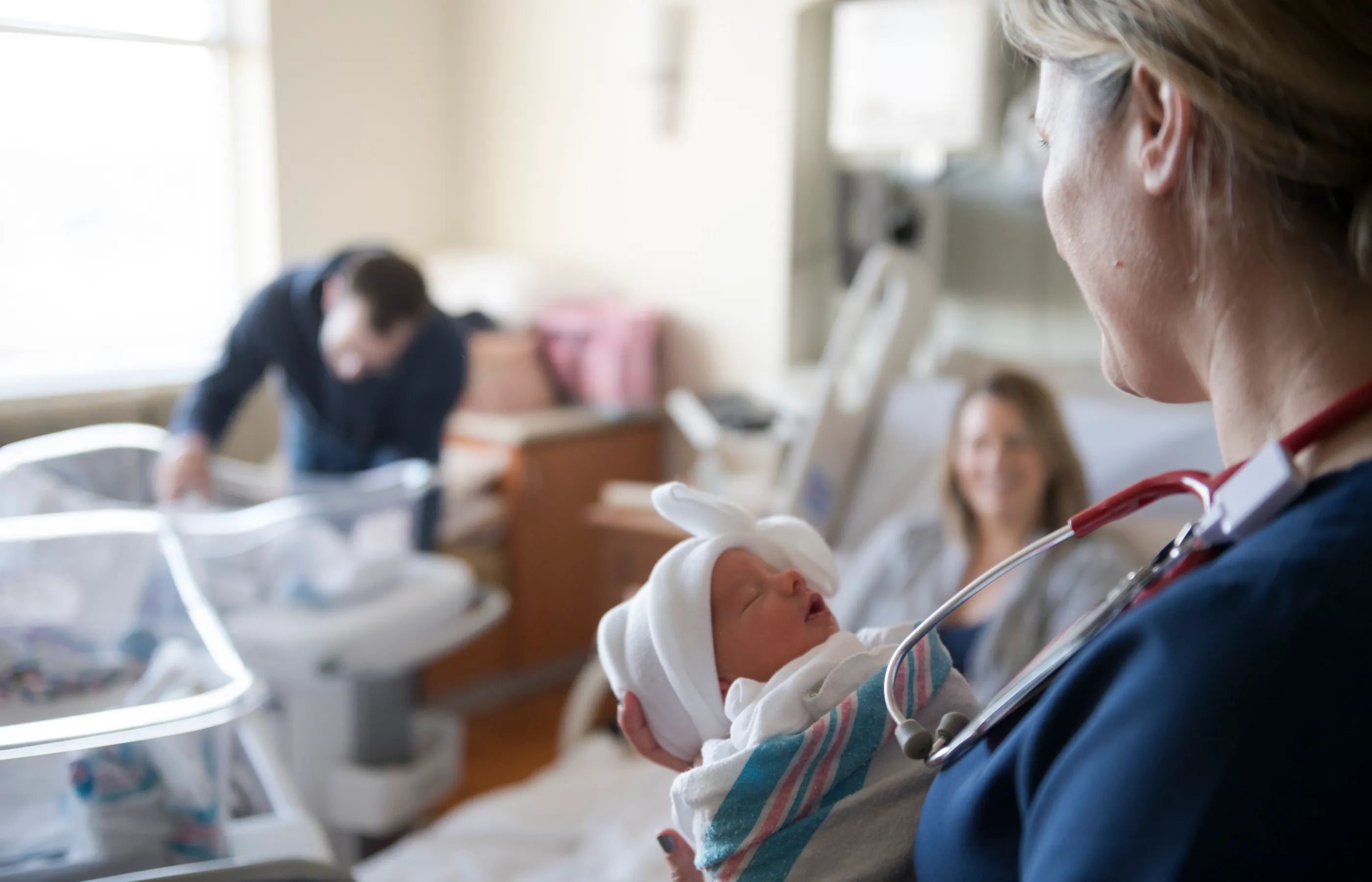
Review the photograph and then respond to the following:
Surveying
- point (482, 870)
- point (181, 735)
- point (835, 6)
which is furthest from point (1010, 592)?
point (835, 6)

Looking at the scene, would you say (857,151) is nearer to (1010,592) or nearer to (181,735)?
(1010,592)

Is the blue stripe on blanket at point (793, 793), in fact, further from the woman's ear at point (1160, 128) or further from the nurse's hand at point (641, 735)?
the woman's ear at point (1160, 128)

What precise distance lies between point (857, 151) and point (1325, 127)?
2.49 meters

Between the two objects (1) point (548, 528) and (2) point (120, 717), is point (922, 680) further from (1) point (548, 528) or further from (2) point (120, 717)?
(1) point (548, 528)

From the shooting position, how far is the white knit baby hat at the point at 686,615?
2.61ft

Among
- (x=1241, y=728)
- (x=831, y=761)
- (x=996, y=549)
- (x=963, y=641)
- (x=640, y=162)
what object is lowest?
(x=963, y=641)

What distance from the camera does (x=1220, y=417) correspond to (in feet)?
2.02

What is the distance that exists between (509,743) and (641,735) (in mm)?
2585

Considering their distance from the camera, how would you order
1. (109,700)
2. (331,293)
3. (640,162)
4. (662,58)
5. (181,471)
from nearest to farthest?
(109,700), (181,471), (331,293), (662,58), (640,162)

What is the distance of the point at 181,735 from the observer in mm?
1114

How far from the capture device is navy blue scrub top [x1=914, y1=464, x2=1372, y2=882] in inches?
19.2

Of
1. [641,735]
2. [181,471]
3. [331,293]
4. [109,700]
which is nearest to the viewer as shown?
[641,735]

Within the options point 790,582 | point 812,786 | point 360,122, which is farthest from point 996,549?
point 360,122

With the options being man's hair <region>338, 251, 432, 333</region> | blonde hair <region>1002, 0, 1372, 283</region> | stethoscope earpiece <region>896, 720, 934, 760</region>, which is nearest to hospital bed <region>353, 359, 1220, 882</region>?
man's hair <region>338, 251, 432, 333</region>
